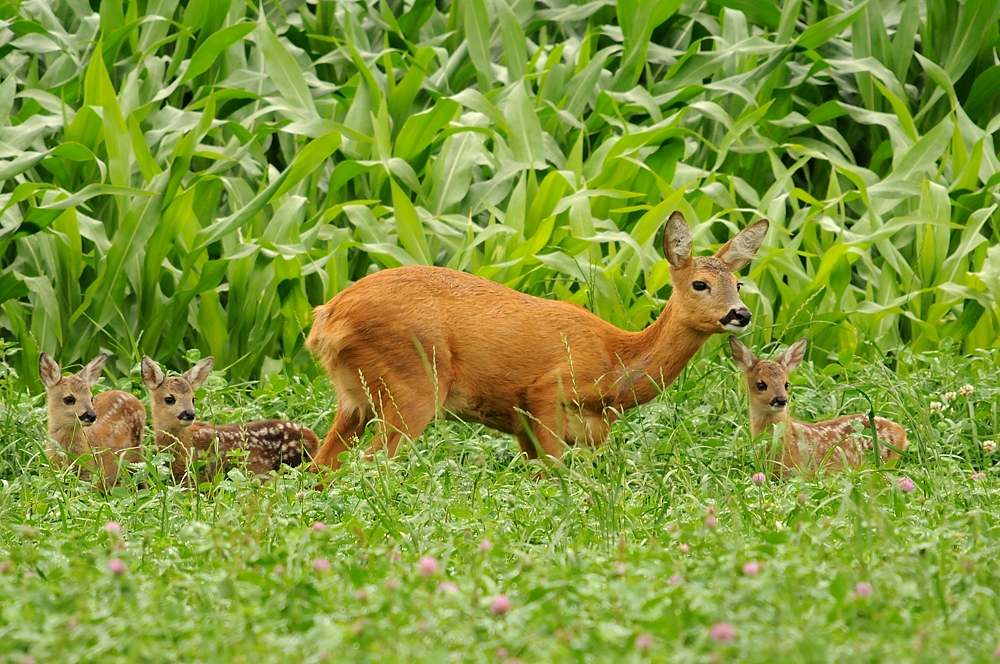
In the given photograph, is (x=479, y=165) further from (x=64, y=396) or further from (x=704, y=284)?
(x=64, y=396)

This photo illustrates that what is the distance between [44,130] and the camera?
8.13 m

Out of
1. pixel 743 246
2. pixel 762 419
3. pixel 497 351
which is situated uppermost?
pixel 743 246

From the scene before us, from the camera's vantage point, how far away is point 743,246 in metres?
5.98

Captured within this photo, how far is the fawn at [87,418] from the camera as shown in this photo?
226 inches

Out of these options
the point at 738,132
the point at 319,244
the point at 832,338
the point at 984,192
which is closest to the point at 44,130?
the point at 319,244

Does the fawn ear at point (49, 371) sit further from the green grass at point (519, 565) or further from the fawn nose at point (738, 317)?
the fawn nose at point (738, 317)

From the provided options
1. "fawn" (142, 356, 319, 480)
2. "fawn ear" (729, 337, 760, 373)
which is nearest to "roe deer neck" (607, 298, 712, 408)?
"fawn ear" (729, 337, 760, 373)

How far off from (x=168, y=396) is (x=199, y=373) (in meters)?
0.35

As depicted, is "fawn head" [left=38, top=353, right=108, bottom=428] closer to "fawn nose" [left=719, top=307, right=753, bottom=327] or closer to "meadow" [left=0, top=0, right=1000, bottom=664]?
"meadow" [left=0, top=0, right=1000, bottom=664]

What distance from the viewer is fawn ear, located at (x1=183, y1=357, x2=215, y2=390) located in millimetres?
6152

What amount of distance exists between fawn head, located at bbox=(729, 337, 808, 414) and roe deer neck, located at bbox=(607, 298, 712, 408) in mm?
211

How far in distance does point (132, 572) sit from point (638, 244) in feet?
14.8

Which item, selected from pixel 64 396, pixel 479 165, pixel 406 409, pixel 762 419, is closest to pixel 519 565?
pixel 406 409

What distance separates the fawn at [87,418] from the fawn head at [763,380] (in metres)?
2.75
